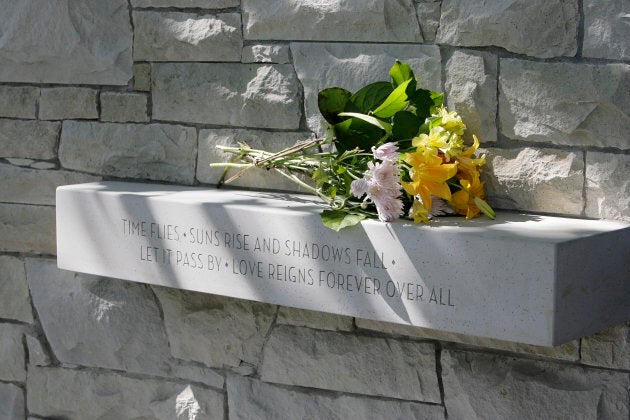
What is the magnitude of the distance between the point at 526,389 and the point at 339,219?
0.58 metres

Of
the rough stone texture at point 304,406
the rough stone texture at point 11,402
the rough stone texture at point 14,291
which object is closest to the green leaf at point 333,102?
the rough stone texture at point 304,406

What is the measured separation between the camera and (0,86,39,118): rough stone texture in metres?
3.09

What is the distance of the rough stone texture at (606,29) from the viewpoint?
7.07ft

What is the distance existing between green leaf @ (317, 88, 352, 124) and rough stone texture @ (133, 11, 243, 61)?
445 mm

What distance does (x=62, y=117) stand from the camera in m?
3.05

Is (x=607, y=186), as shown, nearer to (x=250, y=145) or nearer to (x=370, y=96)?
(x=370, y=96)

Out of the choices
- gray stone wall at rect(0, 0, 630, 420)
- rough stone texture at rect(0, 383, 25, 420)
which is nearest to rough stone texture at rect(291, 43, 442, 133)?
gray stone wall at rect(0, 0, 630, 420)

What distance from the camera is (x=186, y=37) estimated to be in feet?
9.18

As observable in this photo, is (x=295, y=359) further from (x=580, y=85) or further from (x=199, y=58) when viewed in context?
(x=580, y=85)

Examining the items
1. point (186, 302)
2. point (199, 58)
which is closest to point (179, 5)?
point (199, 58)

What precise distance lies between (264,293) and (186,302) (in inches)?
19.6

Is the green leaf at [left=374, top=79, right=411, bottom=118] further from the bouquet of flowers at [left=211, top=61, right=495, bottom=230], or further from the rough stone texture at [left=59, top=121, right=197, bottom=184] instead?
the rough stone texture at [left=59, top=121, right=197, bottom=184]

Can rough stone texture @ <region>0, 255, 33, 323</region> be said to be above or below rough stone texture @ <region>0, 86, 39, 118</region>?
below

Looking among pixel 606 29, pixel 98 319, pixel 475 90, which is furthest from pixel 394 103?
pixel 98 319
